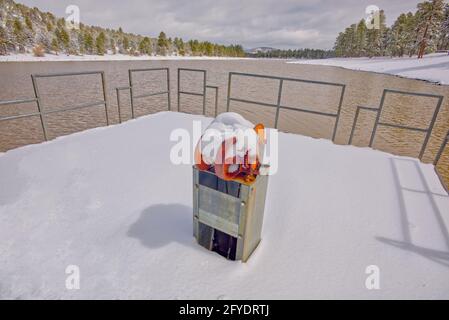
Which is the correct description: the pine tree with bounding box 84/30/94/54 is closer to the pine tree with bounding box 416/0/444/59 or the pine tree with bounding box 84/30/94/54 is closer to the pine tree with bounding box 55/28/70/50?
the pine tree with bounding box 55/28/70/50

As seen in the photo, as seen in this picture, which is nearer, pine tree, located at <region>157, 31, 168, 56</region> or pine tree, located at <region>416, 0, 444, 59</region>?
pine tree, located at <region>416, 0, 444, 59</region>

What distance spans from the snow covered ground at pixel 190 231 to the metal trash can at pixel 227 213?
12cm

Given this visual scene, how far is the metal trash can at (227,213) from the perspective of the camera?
1628mm

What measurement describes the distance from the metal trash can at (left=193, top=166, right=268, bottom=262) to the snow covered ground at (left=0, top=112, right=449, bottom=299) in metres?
0.12

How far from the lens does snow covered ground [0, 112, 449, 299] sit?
66.5 inches

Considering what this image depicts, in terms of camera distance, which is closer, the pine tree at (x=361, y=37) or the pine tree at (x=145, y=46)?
the pine tree at (x=361, y=37)

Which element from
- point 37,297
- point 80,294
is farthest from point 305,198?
point 37,297

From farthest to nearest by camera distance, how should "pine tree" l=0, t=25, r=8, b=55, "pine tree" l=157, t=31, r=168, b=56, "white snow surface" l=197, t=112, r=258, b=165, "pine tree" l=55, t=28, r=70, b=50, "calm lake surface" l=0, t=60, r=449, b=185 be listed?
"pine tree" l=157, t=31, r=168, b=56 < "pine tree" l=55, t=28, r=70, b=50 < "pine tree" l=0, t=25, r=8, b=55 < "calm lake surface" l=0, t=60, r=449, b=185 < "white snow surface" l=197, t=112, r=258, b=165

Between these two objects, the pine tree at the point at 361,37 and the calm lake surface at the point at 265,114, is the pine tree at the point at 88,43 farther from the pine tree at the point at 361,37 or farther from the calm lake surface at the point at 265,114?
the pine tree at the point at 361,37

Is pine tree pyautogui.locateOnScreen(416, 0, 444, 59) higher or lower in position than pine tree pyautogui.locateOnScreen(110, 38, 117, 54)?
higher

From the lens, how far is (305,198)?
8.90 ft
